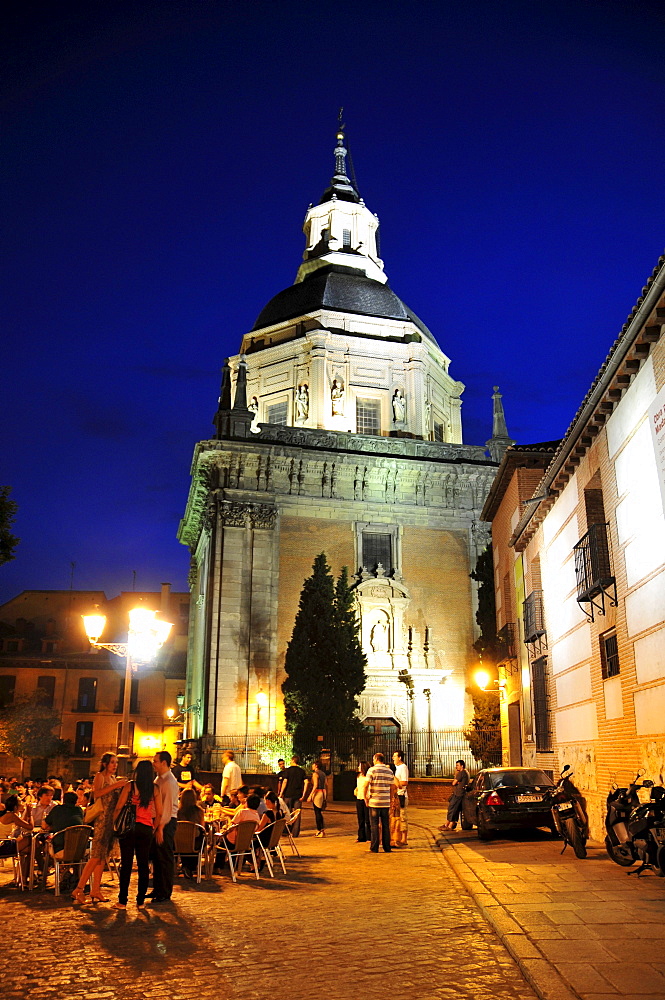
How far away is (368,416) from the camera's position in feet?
142

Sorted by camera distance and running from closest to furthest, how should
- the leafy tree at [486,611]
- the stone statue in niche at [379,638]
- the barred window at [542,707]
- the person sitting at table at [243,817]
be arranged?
the person sitting at table at [243,817] → the barred window at [542,707] → the leafy tree at [486,611] → the stone statue in niche at [379,638]

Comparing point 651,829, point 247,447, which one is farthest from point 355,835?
point 247,447

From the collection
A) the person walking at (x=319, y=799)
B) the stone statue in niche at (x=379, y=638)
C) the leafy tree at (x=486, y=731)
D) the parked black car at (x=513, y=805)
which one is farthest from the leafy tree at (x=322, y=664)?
the parked black car at (x=513, y=805)

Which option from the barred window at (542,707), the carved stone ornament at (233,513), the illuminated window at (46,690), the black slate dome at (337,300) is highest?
the black slate dome at (337,300)

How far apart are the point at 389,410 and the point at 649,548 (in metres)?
31.7

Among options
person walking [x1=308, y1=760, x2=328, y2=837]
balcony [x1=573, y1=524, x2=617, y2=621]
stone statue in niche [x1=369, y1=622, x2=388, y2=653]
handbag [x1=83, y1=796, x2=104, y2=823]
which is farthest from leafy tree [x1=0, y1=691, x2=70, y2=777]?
balcony [x1=573, y1=524, x2=617, y2=621]

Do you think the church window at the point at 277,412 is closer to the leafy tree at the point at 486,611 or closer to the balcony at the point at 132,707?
the leafy tree at the point at 486,611

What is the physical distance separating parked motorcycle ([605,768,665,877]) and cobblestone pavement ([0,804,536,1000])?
2.23 meters

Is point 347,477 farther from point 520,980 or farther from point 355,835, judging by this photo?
point 520,980

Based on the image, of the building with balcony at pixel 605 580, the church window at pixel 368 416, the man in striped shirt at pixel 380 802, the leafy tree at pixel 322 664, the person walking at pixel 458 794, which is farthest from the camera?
the church window at pixel 368 416

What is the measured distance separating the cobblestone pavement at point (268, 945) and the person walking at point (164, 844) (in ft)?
1.01

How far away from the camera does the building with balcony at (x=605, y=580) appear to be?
38.4ft

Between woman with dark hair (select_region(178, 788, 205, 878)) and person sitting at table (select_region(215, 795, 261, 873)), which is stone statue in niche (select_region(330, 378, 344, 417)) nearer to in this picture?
woman with dark hair (select_region(178, 788, 205, 878))

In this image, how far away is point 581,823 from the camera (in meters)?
13.0
